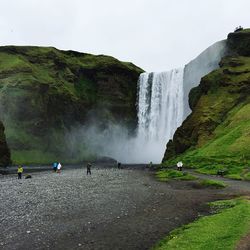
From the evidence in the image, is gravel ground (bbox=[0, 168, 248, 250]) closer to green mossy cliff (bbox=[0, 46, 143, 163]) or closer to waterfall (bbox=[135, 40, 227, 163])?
waterfall (bbox=[135, 40, 227, 163])

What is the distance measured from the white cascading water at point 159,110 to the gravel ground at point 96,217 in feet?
298

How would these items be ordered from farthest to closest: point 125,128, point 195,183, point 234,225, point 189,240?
point 125,128 → point 195,183 → point 234,225 → point 189,240

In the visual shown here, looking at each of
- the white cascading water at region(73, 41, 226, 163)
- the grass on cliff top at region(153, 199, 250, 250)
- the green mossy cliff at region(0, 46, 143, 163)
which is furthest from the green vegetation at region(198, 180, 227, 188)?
the green mossy cliff at region(0, 46, 143, 163)

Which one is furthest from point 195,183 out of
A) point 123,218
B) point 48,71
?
point 48,71

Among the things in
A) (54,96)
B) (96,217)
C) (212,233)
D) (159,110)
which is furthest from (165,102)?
(212,233)

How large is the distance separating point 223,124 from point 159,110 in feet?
177

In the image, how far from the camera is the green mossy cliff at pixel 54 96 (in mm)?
145125

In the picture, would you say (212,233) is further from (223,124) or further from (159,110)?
(159,110)

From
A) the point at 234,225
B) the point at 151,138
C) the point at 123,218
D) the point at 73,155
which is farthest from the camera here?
the point at 73,155

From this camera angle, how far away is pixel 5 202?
1364 inches

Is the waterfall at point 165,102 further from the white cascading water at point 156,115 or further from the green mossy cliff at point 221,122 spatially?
the green mossy cliff at point 221,122

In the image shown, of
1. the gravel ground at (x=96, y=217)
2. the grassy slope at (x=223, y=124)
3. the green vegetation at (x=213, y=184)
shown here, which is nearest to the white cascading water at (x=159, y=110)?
the grassy slope at (x=223, y=124)

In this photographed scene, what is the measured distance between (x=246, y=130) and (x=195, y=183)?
30856 mm

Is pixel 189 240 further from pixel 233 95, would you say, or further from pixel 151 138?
pixel 151 138
